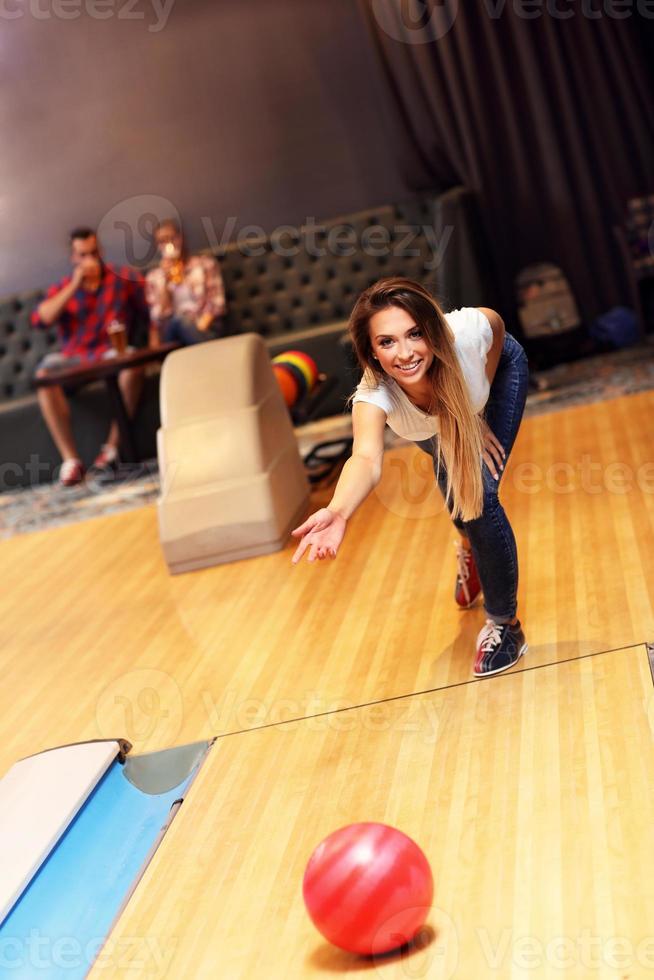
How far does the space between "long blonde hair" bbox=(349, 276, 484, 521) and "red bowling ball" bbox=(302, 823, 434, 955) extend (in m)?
0.89

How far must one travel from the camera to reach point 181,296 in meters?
6.43

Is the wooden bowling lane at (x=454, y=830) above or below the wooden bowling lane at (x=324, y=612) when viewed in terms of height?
above

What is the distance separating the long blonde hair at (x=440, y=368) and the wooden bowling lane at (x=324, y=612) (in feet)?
1.70

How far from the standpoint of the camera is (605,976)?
152cm

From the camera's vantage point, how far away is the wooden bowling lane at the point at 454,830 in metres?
1.67

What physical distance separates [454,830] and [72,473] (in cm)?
460

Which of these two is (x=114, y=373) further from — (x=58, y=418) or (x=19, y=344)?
(x=19, y=344)

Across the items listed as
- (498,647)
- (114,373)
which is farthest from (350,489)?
(114,373)

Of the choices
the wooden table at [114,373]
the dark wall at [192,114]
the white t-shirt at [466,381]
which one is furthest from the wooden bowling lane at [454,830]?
the dark wall at [192,114]

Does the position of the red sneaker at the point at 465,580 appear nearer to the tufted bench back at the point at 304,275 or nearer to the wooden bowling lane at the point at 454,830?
the wooden bowling lane at the point at 454,830

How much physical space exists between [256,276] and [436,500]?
307 cm

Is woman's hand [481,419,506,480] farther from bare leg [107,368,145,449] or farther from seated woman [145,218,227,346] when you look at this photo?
bare leg [107,368,145,449]

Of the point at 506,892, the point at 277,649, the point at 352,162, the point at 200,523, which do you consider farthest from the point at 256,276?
the point at 506,892

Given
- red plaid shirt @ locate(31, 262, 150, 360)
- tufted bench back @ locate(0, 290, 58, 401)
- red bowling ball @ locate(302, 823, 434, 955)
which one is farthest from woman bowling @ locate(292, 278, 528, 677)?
tufted bench back @ locate(0, 290, 58, 401)
